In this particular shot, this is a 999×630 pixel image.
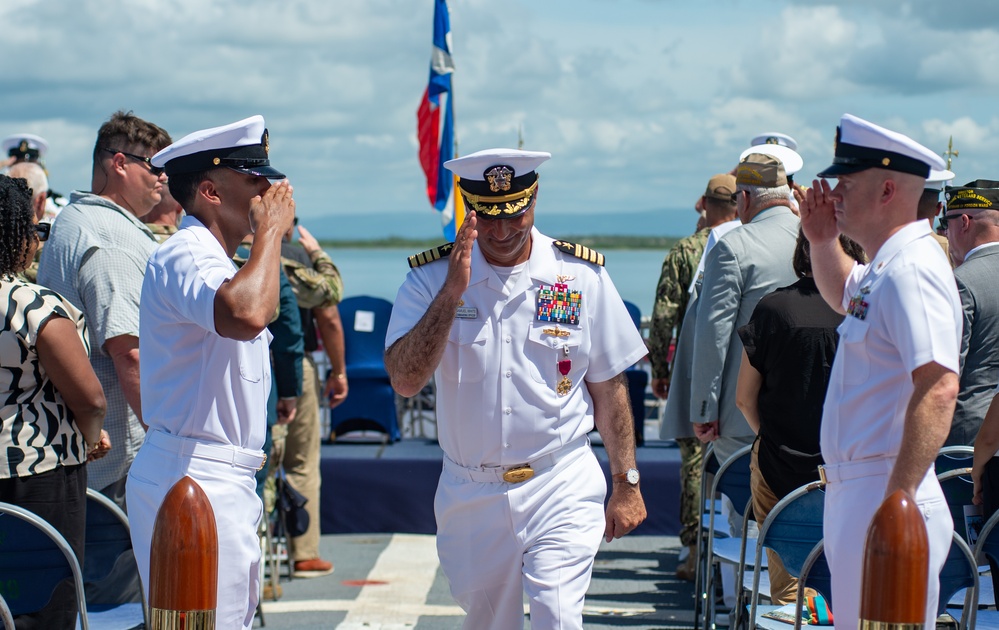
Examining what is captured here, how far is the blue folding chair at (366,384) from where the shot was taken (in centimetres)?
934

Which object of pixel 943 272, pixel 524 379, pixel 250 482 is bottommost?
pixel 250 482

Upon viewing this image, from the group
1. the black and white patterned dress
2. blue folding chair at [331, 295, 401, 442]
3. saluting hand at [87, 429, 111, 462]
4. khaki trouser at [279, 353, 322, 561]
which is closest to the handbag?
khaki trouser at [279, 353, 322, 561]

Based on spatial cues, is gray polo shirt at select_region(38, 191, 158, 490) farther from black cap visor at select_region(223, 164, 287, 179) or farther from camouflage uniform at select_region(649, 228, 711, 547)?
camouflage uniform at select_region(649, 228, 711, 547)

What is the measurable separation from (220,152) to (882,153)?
5.94 feet

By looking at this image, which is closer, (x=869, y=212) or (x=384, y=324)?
(x=869, y=212)

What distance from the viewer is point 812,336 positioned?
4523 mm

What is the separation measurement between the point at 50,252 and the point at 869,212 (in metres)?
3.22

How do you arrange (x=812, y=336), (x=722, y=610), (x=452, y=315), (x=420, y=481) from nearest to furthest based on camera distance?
(x=452, y=315), (x=812, y=336), (x=722, y=610), (x=420, y=481)

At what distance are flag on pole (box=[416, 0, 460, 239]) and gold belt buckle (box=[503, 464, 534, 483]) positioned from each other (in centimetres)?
657

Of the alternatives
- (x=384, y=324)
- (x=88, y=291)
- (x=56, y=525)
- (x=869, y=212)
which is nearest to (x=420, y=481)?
(x=384, y=324)

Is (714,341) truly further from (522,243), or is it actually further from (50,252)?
(50,252)

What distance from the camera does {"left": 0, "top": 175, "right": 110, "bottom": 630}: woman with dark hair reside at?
372 cm

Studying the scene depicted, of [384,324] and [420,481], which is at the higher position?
[384,324]

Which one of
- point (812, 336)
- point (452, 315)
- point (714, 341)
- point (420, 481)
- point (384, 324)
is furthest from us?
point (384, 324)
